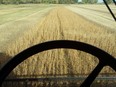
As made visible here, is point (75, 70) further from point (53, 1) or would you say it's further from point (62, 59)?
point (53, 1)

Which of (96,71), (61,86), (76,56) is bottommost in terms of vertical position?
(76,56)

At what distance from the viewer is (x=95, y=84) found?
8.33 m

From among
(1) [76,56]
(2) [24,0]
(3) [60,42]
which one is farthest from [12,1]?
(3) [60,42]

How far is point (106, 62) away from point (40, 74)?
23.7 ft

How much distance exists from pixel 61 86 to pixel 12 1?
148584 mm

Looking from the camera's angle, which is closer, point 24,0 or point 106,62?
point 106,62

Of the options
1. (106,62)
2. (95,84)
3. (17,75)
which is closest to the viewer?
(106,62)

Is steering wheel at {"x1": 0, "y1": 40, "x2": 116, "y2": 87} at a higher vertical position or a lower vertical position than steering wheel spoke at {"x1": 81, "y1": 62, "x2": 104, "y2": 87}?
higher

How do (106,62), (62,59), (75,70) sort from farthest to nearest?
1. (62,59)
2. (75,70)
3. (106,62)

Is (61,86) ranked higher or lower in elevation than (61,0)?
higher

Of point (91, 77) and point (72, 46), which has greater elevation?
point (72, 46)

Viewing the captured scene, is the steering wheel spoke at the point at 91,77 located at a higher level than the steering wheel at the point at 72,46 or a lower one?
lower

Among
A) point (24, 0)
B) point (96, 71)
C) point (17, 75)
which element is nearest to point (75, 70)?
point (17, 75)

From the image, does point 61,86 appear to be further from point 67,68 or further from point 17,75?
point 67,68
